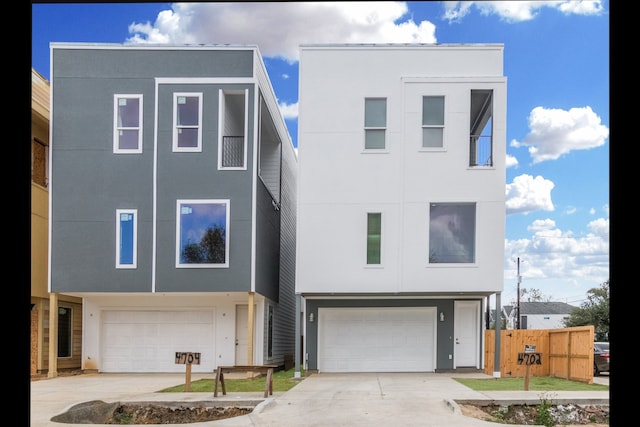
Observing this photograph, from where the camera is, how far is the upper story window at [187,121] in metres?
16.0

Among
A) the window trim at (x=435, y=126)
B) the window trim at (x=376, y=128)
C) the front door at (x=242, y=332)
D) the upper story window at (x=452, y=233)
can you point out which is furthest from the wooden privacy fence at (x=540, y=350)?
the front door at (x=242, y=332)

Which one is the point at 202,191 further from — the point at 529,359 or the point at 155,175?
the point at 529,359

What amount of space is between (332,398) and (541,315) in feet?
134

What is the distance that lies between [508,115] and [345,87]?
430 cm

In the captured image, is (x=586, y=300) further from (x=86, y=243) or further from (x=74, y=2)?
(x=74, y=2)

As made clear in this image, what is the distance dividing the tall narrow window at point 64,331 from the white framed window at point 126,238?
3.42 meters

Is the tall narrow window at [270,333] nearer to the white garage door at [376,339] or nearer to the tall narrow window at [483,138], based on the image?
the white garage door at [376,339]

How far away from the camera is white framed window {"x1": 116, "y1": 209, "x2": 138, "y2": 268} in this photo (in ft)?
52.2

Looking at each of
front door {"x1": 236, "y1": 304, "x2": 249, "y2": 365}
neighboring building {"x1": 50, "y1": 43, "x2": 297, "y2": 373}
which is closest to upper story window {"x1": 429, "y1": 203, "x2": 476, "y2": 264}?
neighboring building {"x1": 50, "y1": 43, "x2": 297, "y2": 373}

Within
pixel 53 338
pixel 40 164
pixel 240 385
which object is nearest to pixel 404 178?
pixel 240 385

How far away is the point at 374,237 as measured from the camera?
16172mm

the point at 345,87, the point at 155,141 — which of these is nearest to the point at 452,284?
the point at 345,87

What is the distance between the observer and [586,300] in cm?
3628
